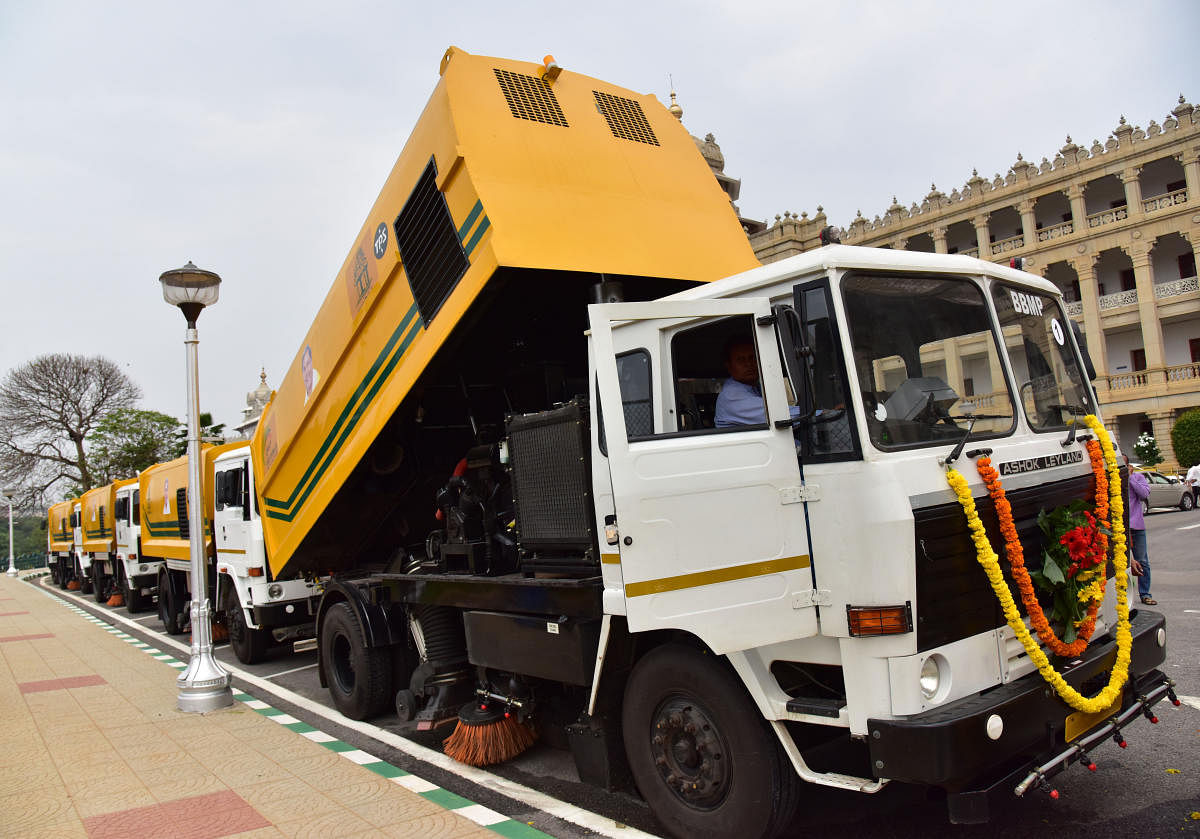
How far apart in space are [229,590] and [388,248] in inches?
239

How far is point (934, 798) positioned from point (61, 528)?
1322 inches

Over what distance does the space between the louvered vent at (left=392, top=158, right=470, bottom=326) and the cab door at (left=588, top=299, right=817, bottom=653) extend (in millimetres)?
1703

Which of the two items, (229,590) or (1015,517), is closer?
(1015,517)

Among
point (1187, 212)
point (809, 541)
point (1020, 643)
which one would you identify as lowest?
point (1020, 643)

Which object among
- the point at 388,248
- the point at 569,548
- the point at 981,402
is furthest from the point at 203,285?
the point at 981,402

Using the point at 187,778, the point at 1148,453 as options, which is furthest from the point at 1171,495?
the point at 187,778

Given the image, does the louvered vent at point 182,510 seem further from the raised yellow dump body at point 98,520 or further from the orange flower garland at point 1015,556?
the orange flower garland at point 1015,556

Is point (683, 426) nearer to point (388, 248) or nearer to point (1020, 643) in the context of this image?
point (1020, 643)

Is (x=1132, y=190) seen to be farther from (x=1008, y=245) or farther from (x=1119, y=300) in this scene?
(x=1008, y=245)

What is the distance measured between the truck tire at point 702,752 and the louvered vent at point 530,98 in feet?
10.5

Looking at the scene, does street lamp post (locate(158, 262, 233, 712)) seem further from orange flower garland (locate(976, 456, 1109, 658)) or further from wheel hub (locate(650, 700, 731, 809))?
orange flower garland (locate(976, 456, 1109, 658))

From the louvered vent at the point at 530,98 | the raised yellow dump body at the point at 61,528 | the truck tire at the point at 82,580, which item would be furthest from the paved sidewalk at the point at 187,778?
the raised yellow dump body at the point at 61,528

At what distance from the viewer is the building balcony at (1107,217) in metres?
40.4

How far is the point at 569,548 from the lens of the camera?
4488 millimetres
